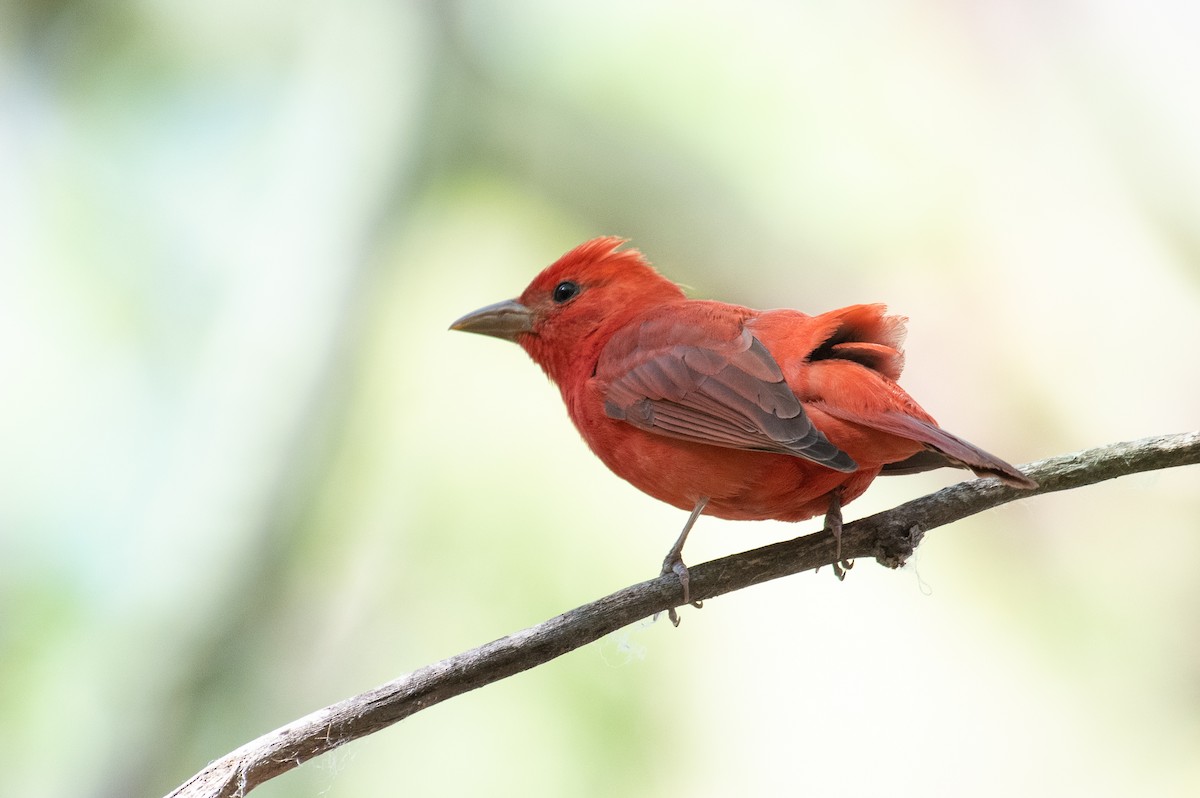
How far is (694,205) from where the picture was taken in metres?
4.34

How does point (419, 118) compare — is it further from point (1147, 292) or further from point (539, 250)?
point (1147, 292)

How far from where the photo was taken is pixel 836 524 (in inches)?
98.0

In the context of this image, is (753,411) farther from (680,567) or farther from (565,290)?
(565,290)

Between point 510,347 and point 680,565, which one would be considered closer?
point 680,565

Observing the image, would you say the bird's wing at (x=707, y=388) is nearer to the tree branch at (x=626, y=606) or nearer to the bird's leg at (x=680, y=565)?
the bird's leg at (x=680, y=565)

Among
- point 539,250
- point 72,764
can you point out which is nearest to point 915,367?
point 539,250

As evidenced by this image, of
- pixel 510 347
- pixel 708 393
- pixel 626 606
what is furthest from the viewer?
pixel 510 347

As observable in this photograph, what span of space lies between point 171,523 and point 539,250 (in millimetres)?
1692

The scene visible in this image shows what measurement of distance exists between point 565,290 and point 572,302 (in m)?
0.05

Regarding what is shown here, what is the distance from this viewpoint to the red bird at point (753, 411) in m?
2.32

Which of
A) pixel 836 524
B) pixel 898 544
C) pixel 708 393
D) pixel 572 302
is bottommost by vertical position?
pixel 898 544

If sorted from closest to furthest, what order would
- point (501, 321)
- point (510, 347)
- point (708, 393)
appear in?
point (708, 393) → point (501, 321) → point (510, 347)

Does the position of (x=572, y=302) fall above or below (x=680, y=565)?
above

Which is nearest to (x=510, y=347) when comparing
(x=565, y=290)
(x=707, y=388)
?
(x=565, y=290)
